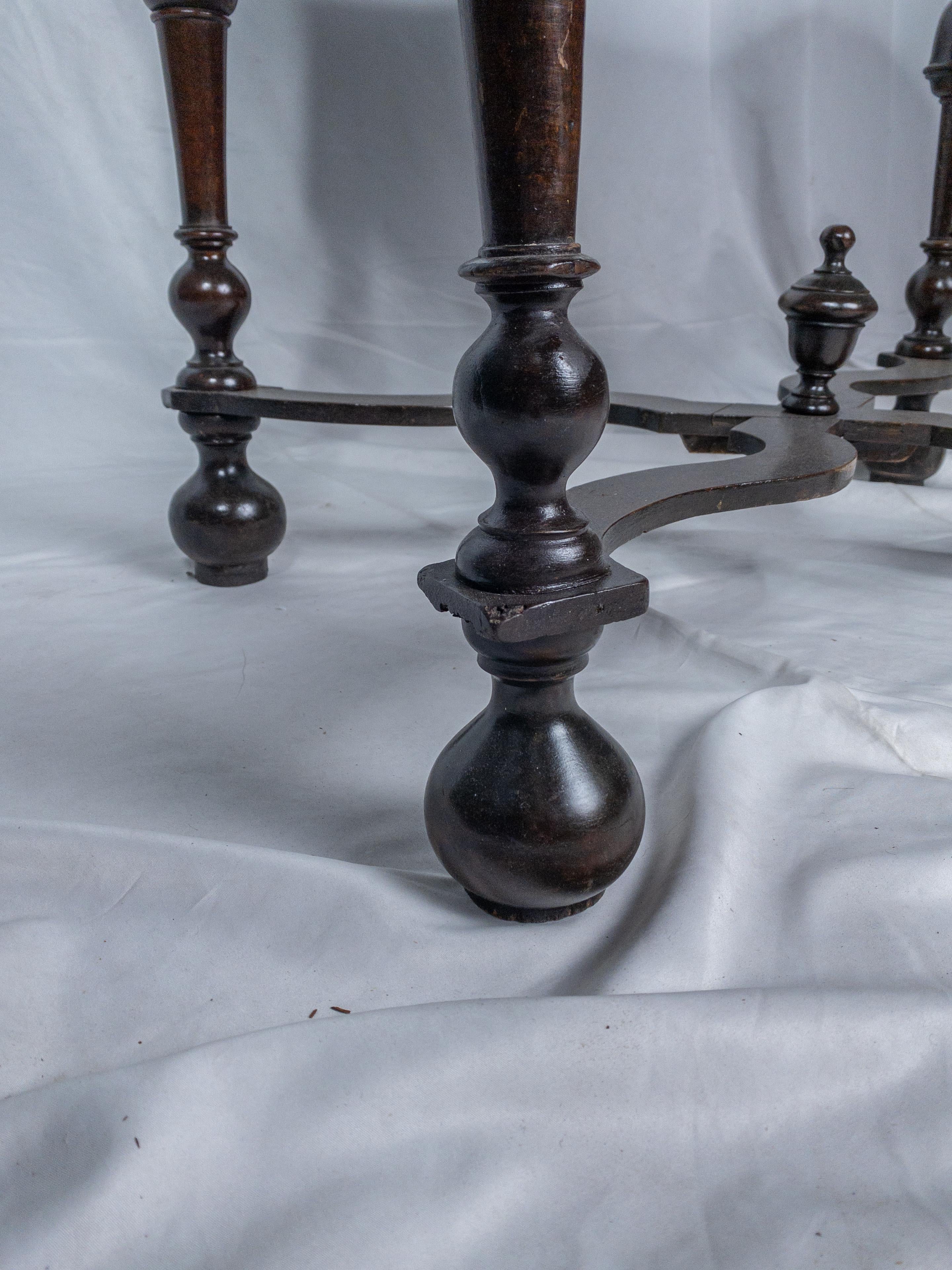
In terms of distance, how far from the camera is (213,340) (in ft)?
4.17

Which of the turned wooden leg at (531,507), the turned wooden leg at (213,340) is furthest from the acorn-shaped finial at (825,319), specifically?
the turned wooden leg at (531,507)

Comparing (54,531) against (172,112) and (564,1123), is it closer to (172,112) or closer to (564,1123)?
(172,112)

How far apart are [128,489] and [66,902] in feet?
3.49

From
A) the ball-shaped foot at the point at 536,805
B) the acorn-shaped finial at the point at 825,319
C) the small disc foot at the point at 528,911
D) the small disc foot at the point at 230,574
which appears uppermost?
the acorn-shaped finial at the point at 825,319

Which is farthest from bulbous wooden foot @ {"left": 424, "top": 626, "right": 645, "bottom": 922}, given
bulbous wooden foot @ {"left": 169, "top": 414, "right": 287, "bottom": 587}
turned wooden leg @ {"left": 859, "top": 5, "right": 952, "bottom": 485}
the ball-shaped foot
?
turned wooden leg @ {"left": 859, "top": 5, "right": 952, "bottom": 485}

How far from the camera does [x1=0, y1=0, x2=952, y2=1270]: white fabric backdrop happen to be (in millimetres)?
515

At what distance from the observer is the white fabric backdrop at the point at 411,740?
515mm

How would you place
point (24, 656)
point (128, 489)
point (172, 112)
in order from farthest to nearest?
point (128, 489), point (172, 112), point (24, 656)

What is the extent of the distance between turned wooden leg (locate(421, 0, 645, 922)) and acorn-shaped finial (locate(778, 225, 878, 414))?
67 centimetres

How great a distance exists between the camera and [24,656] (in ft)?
3.62

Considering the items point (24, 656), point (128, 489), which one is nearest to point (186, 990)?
point (24, 656)

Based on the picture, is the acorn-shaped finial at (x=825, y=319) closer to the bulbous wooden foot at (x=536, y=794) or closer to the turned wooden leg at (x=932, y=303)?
the turned wooden leg at (x=932, y=303)

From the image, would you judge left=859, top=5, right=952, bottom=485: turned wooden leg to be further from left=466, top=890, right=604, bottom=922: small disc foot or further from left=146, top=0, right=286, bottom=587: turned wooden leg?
left=466, top=890, right=604, bottom=922: small disc foot

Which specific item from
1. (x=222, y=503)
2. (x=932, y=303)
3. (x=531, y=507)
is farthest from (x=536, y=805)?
(x=932, y=303)
